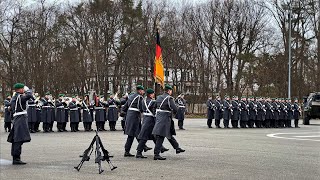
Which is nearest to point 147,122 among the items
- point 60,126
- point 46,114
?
point 46,114

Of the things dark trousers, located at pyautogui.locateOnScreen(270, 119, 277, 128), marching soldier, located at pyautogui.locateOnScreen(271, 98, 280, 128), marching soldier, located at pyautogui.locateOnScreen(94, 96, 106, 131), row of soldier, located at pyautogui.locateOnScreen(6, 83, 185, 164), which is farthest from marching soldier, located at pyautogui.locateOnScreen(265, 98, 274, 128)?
row of soldier, located at pyautogui.locateOnScreen(6, 83, 185, 164)

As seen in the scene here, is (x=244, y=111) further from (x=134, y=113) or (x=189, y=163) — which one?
(x=189, y=163)

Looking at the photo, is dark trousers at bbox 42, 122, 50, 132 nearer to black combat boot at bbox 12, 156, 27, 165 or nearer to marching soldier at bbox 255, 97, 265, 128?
marching soldier at bbox 255, 97, 265, 128

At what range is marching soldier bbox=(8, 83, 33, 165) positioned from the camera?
12.9m

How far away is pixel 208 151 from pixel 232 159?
2.05 m

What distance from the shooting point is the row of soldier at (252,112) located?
94.3 feet

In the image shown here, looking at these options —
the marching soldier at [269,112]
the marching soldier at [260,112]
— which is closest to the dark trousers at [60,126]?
the marching soldier at [260,112]

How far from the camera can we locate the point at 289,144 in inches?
710

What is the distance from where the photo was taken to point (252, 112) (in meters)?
29.2

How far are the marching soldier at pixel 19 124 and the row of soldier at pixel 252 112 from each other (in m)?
16.5

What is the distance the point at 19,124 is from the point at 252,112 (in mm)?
18129

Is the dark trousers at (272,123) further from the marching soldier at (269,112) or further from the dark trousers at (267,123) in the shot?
the marching soldier at (269,112)

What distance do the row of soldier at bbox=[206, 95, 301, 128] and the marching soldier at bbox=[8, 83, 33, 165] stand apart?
16.5m

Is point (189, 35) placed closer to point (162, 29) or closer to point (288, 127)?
point (162, 29)
